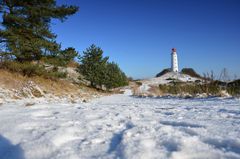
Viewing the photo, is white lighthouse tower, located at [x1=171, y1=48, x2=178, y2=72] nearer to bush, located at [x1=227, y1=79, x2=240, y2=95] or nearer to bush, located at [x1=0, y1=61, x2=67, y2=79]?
bush, located at [x1=0, y1=61, x2=67, y2=79]

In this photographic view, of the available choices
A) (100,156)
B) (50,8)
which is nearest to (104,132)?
(100,156)

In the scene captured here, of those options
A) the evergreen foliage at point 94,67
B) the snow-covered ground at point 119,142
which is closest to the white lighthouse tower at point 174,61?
the evergreen foliage at point 94,67

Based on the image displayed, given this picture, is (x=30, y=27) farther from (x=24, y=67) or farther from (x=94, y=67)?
(x=94, y=67)

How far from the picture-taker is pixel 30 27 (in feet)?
40.3

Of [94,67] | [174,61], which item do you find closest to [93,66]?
[94,67]

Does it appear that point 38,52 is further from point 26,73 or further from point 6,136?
Result: point 6,136

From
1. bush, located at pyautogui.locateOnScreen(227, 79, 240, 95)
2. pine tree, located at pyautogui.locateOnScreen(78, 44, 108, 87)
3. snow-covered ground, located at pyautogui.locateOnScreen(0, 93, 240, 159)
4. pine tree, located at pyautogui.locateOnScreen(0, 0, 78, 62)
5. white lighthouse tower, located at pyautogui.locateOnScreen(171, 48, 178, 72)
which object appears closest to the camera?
snow-covered ground, located at pyautogui.locateOnScreen(0, 93, 240, 159)

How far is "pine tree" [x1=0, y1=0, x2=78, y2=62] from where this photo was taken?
431 inches

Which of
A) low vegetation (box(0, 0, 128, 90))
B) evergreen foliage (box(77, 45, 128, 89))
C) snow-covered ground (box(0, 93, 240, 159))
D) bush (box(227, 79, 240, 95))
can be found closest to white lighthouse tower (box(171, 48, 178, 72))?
evergreen foliage (box(77, 45, 128, 89))

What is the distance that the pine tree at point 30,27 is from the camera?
1094cm

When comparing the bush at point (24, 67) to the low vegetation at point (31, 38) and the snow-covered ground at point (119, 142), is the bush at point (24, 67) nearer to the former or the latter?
the low vegetation at point (31, 38)

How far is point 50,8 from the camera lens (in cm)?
1243

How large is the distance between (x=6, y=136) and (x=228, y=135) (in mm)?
2073

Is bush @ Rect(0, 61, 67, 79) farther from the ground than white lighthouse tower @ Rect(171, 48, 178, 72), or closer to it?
closer to it
